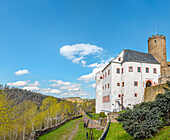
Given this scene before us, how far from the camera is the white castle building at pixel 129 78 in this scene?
1276 inches

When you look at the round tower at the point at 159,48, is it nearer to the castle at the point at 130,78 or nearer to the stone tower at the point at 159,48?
the stone tower at the point at 159,48

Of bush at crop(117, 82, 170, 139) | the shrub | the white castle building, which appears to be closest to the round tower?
the white castle building

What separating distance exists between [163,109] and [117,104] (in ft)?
71.3

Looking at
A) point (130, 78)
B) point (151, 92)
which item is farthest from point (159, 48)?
point (151, 92)

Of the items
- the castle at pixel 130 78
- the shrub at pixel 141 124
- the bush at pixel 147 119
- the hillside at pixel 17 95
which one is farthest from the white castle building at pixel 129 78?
the hillside at pixel 17 95

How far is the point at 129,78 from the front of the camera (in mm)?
33031

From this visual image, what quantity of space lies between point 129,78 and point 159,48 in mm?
18405

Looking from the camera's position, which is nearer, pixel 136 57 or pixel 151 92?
pixel 151 92

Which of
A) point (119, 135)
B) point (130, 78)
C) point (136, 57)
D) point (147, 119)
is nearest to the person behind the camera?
point (147, 119)

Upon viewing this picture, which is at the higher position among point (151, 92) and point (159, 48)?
point (159, 48)

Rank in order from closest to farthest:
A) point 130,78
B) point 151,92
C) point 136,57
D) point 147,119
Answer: point 147,119, point 151,92, point 130,78, point 136,57

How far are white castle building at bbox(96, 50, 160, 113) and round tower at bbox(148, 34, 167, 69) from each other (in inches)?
363

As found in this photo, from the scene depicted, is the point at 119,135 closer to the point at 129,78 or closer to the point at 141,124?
the point at 141,124

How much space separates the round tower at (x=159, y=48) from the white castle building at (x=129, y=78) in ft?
30.3
